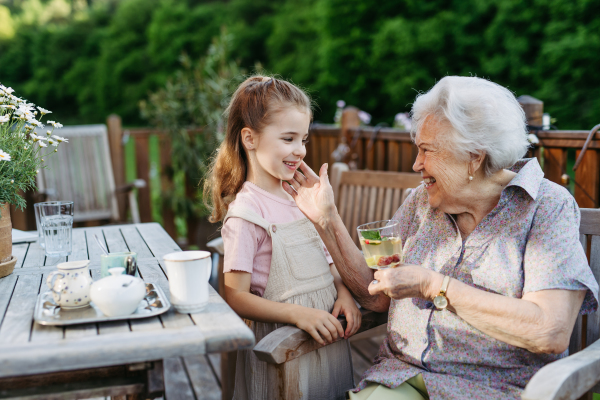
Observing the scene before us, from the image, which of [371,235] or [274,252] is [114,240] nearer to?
[274,252]

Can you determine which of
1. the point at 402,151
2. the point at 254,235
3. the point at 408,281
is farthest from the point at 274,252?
the point at 402,151

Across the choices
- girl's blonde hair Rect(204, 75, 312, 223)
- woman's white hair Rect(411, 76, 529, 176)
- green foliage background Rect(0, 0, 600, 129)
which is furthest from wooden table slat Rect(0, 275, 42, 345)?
green foliage background Rect(0, 0, 600, 129)

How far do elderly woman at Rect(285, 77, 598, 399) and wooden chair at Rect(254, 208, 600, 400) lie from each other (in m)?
0.10

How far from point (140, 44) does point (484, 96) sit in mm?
23745

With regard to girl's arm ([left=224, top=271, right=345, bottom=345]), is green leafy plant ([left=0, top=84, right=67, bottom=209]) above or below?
above

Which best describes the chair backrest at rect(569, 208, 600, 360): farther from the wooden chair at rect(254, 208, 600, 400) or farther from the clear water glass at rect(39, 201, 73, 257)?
the clear water glass at rect(39, 201, 73, 257)

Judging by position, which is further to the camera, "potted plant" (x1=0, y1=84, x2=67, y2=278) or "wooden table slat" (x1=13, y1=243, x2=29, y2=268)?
"wooden table slat" (x1=13, y1=243, x2=29, y2=268)

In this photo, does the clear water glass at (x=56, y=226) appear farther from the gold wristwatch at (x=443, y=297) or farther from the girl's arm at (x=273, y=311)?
the gold wristwatch at (x=443, y=297)

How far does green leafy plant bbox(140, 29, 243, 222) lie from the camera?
538 centimetres

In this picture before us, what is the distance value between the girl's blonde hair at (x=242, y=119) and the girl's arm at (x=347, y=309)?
482mm

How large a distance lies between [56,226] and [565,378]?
161 centimetres

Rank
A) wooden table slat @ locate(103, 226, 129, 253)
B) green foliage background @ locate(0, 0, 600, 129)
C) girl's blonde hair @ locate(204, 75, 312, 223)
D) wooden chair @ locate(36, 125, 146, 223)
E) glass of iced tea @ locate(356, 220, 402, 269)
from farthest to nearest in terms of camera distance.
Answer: green foliage background @ locate(0, 0, 600, 129), wooden chair @ locate(36, 125, 146, 223), wooden table slat @ locate(103, 226, 129, 253), girl's blonde hair @ locate(204, 75, 312, 223), glass of iced tea @ locate(356, 220, 402, 269)

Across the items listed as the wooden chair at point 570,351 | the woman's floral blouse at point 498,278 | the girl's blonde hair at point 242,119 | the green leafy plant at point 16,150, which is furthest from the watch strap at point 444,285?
the green leafy plant at point 16,150

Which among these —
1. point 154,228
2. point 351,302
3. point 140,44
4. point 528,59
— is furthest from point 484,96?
point 140,44
